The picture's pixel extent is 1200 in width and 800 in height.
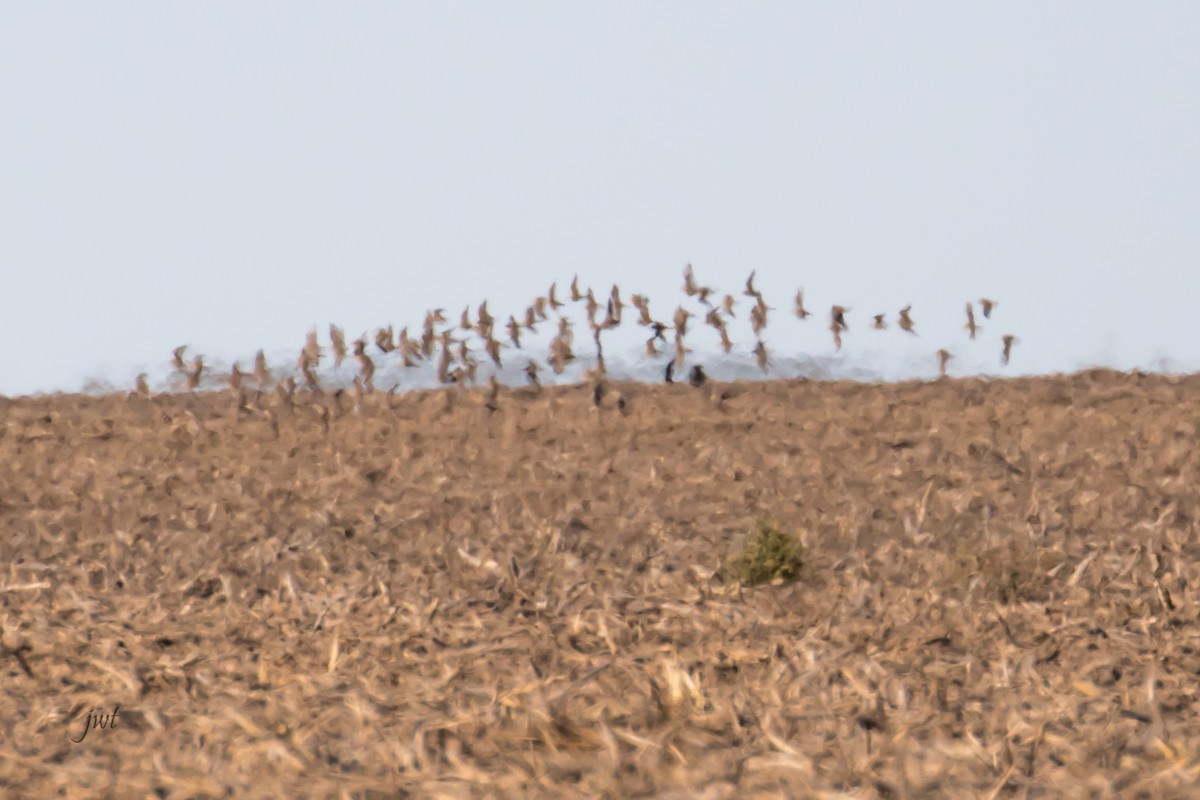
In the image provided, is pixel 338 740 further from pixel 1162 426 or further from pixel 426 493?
pixel 1162 426

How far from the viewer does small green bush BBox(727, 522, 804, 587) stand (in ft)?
30.9

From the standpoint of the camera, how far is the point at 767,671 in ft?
21.6

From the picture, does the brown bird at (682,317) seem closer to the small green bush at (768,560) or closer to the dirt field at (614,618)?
the dirt field at (614,618)

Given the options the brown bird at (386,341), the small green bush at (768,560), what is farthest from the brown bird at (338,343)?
the small green bush at (768,560)

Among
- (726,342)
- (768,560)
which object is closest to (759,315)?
(726,342)

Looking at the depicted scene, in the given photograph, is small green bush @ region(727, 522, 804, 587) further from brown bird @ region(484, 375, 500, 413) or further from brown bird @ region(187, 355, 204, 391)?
brown bird @ region(187, 355, 204, 391)

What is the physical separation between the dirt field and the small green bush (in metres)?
0.17

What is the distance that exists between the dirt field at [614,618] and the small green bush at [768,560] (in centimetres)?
17

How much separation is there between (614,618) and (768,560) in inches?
75.5

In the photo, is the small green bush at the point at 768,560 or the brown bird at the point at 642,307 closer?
the small green bush at the point at 768,560

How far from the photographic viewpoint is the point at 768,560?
373 inches

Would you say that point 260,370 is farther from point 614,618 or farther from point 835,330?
point 614,618

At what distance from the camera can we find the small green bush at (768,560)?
9430 millimetres

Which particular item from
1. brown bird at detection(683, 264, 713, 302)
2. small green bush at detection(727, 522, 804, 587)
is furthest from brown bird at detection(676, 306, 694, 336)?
small green bush at detection(727, 522, 804, 587)
